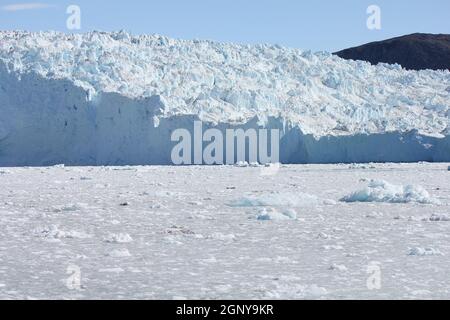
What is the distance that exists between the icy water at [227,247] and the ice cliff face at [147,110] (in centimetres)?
1353

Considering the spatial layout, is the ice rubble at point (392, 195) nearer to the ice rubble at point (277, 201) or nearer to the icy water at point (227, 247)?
the icy water at point (227, 247)

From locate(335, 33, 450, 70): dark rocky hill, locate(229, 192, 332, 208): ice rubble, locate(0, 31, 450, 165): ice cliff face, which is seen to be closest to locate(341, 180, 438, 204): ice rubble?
locate(229, 192, 332, 208): ice rubble

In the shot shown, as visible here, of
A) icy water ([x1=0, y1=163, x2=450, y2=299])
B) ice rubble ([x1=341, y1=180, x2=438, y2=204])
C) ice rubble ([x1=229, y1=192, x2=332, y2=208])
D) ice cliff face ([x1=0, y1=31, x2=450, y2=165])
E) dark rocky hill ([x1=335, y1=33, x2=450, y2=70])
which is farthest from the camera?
dark rocky hill ([x1=335, y1=33, x2=450, y2=70])

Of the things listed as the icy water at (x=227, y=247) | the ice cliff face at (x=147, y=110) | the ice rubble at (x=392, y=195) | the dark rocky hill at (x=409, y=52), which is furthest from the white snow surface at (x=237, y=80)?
the dark rocky hill at (x=409, y=52)

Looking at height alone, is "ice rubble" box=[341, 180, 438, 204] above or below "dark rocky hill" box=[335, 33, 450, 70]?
below

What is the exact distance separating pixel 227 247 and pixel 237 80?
22.1 m

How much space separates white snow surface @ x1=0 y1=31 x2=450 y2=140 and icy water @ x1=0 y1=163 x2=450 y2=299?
567 inches

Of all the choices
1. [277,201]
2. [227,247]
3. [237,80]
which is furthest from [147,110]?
[227,247]

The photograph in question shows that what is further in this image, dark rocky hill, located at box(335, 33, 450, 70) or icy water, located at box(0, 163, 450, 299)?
dark rocky hill, located at box(335, 33, 450, 70)

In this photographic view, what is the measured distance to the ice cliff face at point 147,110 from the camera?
934 inches

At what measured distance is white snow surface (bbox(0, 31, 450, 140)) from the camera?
24422 mm

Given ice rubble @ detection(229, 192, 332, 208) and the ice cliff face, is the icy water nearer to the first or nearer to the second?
ice rubble @ detection(229, 192, 332, 208)
